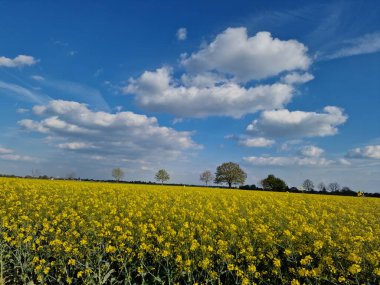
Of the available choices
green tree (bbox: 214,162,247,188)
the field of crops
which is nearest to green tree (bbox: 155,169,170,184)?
green tree (bbox: 214,162,247,188)

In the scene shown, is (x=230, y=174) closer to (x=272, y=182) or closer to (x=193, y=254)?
(x=272, y=182)

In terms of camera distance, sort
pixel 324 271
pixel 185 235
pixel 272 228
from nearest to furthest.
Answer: pixel 324 271
pixel 185 235
pixel 272 228

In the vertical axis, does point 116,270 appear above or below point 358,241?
below

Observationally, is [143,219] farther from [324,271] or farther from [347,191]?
[347,191]

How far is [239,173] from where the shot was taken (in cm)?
8900

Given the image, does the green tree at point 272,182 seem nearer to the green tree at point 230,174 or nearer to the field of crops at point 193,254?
the green tree at point 230,174

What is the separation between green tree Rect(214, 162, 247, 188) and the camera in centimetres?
8881

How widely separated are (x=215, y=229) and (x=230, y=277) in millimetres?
2046

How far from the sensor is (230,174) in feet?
292

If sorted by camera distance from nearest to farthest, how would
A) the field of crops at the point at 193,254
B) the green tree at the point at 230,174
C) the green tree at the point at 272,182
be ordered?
1. the field of crops at the point at 193,254
2. the green tree at the point at 272,182
3. the green tree at the point at 230,174

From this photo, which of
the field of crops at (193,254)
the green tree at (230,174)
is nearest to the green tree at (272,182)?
the green tree at (230,174)

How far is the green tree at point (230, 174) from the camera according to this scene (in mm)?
88812

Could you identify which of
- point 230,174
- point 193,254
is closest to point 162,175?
point 230,174

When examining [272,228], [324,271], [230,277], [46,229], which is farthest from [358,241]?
[46,229]
